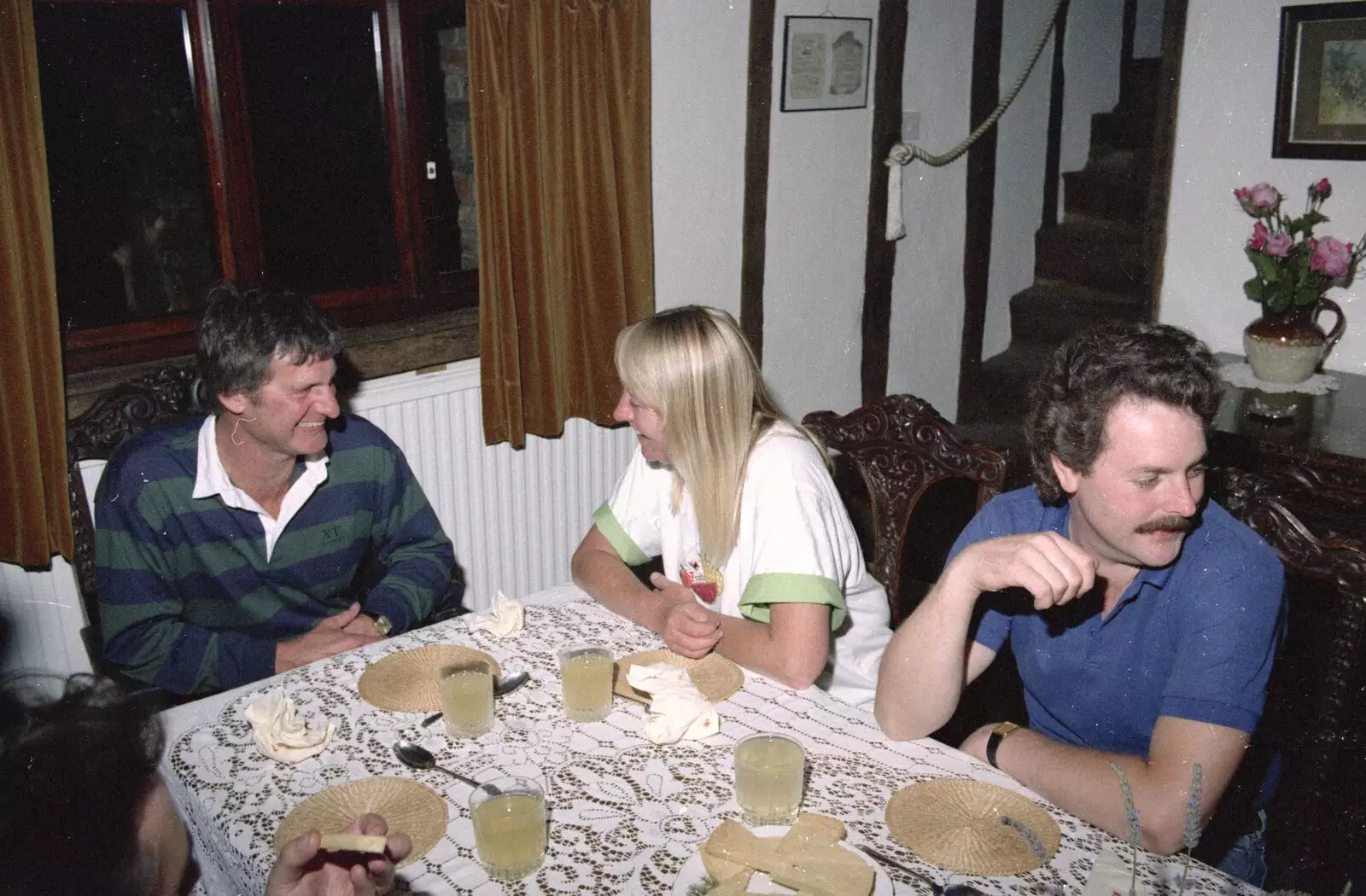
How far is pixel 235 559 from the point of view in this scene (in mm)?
2152

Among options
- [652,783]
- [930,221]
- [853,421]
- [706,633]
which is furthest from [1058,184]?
[652,783]

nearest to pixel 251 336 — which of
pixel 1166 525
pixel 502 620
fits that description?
pixel 502 620

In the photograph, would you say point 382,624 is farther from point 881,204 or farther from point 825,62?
point 881,204

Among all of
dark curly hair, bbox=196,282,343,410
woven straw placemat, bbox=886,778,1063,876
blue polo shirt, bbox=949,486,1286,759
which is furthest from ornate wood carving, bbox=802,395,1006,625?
dark curly hair, bbox=196,282,343,410

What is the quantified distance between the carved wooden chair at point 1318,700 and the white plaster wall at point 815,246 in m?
2.47

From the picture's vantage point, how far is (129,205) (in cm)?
271

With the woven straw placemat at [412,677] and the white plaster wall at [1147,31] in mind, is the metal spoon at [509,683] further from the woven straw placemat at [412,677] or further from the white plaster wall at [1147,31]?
the white plaster wall at [1147,31]

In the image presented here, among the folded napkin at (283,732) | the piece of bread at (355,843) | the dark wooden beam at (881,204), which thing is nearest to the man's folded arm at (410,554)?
the folded napkin at (283,732)

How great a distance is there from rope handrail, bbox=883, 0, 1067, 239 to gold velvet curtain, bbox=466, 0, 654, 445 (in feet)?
4.44

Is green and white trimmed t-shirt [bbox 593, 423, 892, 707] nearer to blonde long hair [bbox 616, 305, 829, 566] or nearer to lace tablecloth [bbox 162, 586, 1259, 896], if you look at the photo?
blonde long hair [bbox 616, 305, 829, 566]

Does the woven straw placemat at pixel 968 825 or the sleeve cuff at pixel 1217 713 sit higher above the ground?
the sleeve cuff at pixel 1217 713

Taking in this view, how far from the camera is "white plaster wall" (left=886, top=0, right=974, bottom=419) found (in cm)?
438

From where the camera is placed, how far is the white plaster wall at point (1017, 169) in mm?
4883

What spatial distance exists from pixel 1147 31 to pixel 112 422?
555 cm
